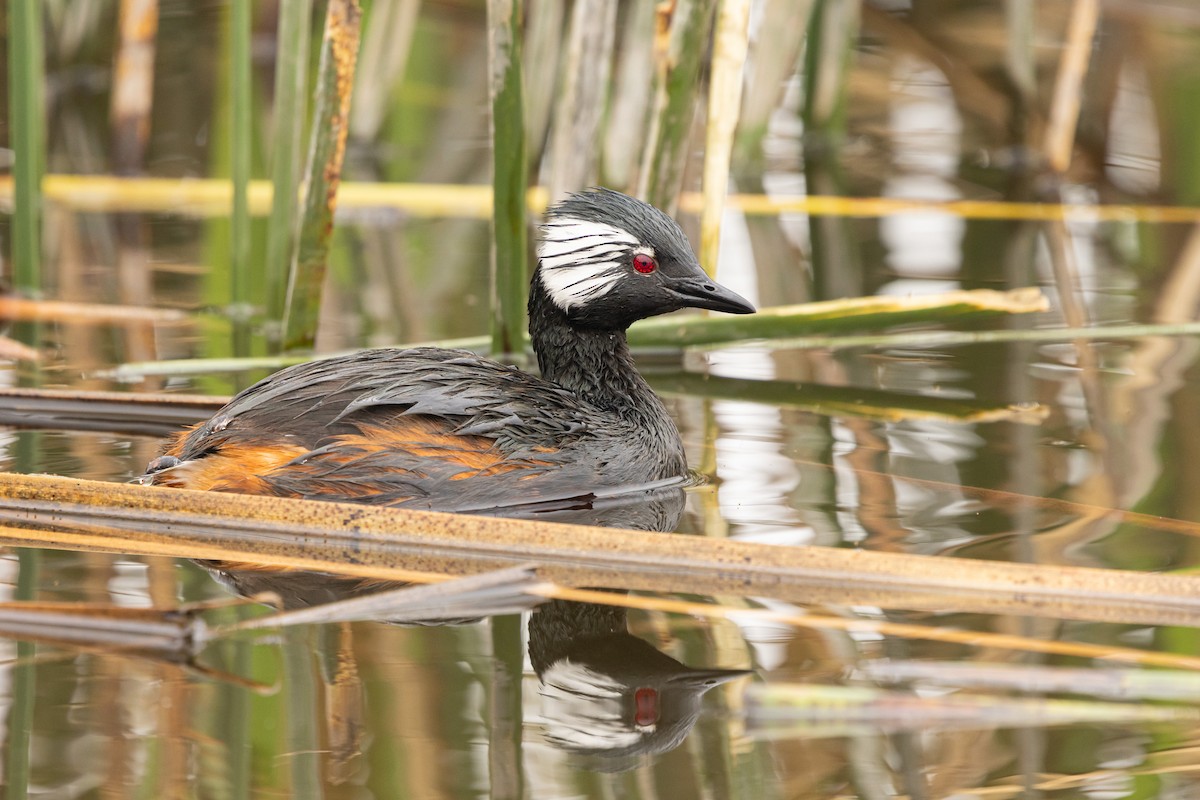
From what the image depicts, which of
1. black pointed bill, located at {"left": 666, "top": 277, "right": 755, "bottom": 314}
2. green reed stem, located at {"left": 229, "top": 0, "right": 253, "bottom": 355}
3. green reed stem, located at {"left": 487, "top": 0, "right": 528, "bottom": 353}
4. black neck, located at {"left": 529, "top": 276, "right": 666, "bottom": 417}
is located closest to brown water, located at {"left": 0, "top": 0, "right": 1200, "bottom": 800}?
green reed stem, located at {"left": 229, "top": 0, "right": 253, "bottom": 355}

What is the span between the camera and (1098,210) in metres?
9.68

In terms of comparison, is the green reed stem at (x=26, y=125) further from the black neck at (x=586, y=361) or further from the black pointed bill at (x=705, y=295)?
the black pointed bill at (x=705, y=295)

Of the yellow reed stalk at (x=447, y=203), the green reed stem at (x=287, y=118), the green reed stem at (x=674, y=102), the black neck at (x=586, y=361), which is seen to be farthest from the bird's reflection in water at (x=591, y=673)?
the yellow reed stalk at (x=447, y=203)

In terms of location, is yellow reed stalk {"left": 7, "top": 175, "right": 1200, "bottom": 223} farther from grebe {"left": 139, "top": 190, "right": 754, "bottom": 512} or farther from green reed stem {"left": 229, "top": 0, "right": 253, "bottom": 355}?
grebe {"left": 139, "top": 190, "right": 754, "bottom": 512}

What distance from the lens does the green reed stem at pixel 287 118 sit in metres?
6.24

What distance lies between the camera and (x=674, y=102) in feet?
21.2

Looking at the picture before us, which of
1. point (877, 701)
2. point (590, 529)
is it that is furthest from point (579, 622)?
point (877, 701)

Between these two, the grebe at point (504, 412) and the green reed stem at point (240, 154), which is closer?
the grebe at point (504, 412)

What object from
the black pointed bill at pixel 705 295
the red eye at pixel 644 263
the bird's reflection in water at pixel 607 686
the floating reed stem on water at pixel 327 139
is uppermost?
the floating reed stem on water at pixel 327 139

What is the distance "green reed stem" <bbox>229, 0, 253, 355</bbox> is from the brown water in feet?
1.00

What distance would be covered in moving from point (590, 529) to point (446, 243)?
4.99 m

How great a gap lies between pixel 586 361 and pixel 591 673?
6.21 feet

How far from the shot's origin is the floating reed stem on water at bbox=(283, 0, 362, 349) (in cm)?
609

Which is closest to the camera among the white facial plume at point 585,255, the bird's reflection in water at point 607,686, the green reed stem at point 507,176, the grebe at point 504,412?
the bird's reflection in water at point 607,686
